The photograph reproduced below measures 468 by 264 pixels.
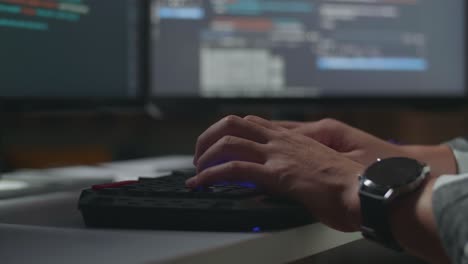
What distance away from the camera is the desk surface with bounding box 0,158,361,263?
40 centimetres

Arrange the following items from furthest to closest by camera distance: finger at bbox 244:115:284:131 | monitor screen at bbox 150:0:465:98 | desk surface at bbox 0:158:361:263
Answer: monitor screen at bbox 150:0:465:98 → finger at bbox 244:115:284:131 → desk surface at bbox 0:158:361:263

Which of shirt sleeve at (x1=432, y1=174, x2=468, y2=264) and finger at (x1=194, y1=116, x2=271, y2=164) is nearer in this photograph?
shirt sleeve at (x1=432, y1=174, x2=468, y2=264)

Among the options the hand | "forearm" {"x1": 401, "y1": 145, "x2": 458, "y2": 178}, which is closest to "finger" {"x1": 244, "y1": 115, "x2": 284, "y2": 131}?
the hand

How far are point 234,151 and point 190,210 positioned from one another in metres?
0.10

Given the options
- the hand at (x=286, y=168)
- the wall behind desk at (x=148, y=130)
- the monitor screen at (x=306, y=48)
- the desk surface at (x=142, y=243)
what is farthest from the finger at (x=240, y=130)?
the wall behind desk at (x=148, y=130)

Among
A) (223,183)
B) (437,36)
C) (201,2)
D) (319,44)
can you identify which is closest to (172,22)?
(201,2)

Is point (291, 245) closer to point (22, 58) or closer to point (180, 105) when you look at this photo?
point (22, 58)

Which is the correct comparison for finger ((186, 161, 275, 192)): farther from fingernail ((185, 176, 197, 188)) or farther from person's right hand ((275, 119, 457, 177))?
person's right hand ((275, 119, 457, 177))

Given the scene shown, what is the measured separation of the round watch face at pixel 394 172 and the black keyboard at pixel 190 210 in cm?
6

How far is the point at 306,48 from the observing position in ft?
3.92

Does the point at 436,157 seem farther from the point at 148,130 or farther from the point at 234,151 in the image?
the point at 148,130

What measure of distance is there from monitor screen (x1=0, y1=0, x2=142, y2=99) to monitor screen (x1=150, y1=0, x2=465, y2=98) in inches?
3.5

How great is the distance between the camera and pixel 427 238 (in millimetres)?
496

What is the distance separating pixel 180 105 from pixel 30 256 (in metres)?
0.73
